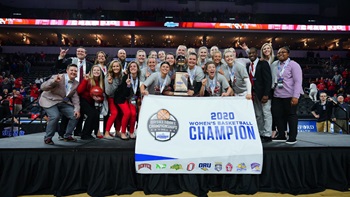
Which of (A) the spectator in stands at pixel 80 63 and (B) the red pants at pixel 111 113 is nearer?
(B) the red pants at pixel 111 113

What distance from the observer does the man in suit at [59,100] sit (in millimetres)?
4031

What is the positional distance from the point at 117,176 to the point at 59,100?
1.71 metres

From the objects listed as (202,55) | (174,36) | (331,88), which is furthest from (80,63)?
(174,36)

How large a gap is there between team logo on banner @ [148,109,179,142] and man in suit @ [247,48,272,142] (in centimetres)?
184

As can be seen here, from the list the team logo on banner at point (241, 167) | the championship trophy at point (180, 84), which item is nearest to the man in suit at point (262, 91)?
the team logo on banner at point (241, 167)

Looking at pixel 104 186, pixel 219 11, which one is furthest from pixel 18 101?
pixel 219 11

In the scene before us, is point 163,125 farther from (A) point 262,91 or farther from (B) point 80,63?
(B) point 80,63

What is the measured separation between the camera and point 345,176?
3.82 metres

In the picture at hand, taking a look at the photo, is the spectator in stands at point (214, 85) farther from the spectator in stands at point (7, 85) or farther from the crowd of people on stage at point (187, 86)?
the spectator in stands at point (7, 85)

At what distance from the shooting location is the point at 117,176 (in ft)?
11.7

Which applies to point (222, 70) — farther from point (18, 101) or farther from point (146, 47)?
point (146, 47)

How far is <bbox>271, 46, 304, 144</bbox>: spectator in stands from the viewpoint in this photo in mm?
4262

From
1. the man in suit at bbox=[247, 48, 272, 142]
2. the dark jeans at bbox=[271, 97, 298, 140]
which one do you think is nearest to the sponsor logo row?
the man in suit at bbox=[247, 48, 272, 142]

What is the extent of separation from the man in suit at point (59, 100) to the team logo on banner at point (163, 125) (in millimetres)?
1543
